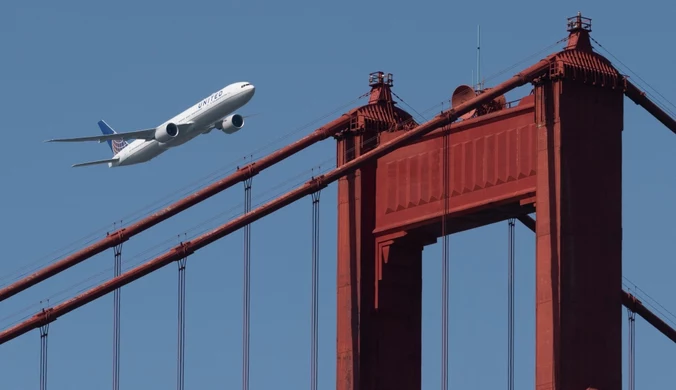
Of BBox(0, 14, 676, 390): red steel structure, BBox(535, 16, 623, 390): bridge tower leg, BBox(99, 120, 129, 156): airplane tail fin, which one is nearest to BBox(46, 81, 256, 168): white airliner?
BBox(99, 120, 129, 156): airplane tail fin

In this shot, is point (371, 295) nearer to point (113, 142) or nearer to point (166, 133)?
point (166, 133)

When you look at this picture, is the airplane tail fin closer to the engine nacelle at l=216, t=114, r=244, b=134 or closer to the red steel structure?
the engine nacelle at l=216, t=114, r=244, b=134

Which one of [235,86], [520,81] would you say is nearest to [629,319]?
[520,81]

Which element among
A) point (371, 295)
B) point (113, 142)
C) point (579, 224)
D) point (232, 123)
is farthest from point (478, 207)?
point (113, 142)

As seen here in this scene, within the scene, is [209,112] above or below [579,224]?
above

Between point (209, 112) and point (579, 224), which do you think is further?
point (209, 112)

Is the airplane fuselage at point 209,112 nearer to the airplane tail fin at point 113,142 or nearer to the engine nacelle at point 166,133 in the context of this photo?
the engine nacelle at point 166,133
